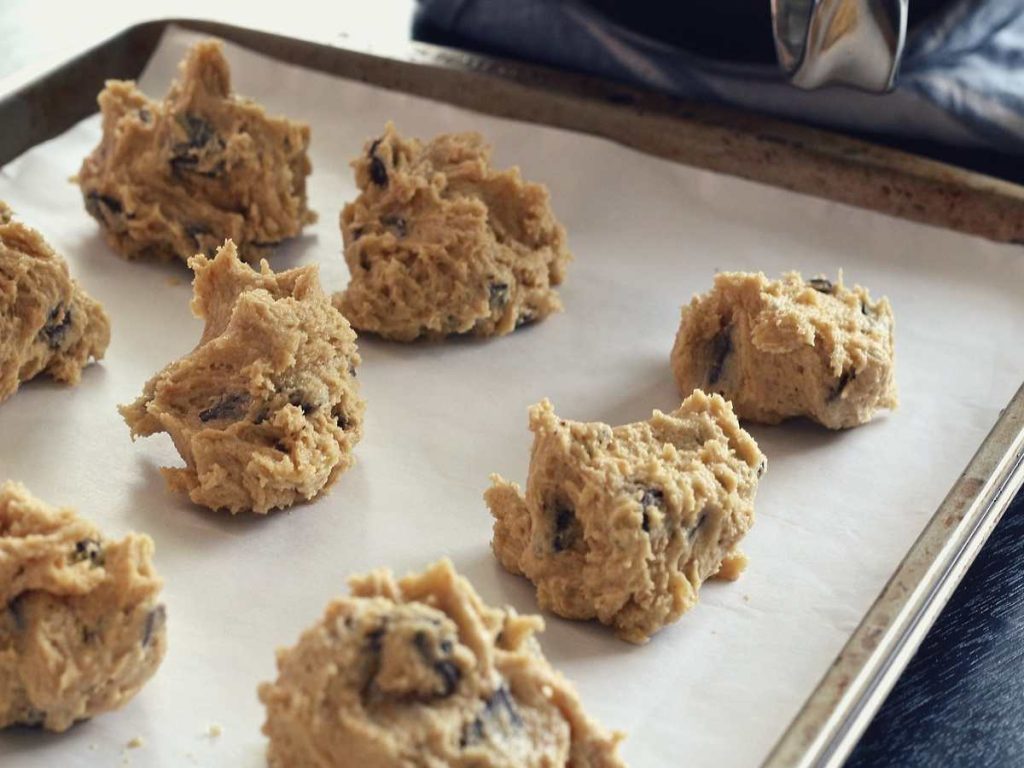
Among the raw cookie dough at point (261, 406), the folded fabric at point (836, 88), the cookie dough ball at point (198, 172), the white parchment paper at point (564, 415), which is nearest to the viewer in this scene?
the white parchment paper at point (564, 415)

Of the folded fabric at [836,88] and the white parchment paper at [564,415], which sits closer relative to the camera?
the white parchment paper at [564,415]

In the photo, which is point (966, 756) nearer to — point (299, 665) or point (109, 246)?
point (299, 665)

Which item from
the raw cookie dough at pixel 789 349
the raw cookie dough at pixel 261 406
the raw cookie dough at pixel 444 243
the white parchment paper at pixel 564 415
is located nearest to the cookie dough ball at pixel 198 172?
the white parchment paper at pixel 564 415

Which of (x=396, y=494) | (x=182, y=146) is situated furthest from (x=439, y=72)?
(x=396, y=494)

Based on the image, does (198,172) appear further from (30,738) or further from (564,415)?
(30,738)

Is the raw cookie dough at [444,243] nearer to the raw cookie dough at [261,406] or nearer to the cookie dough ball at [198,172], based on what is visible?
the cookie dough ball at [198,172]

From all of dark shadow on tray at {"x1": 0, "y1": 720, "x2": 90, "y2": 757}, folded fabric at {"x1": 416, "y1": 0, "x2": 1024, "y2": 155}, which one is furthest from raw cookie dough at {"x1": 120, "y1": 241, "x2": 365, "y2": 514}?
folded fabric at {"x1": 416, "y1": 0, "x2": 1024, "y2": 155}

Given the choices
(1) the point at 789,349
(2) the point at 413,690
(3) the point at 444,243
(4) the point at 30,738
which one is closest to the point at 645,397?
(1) the point at 789,349
